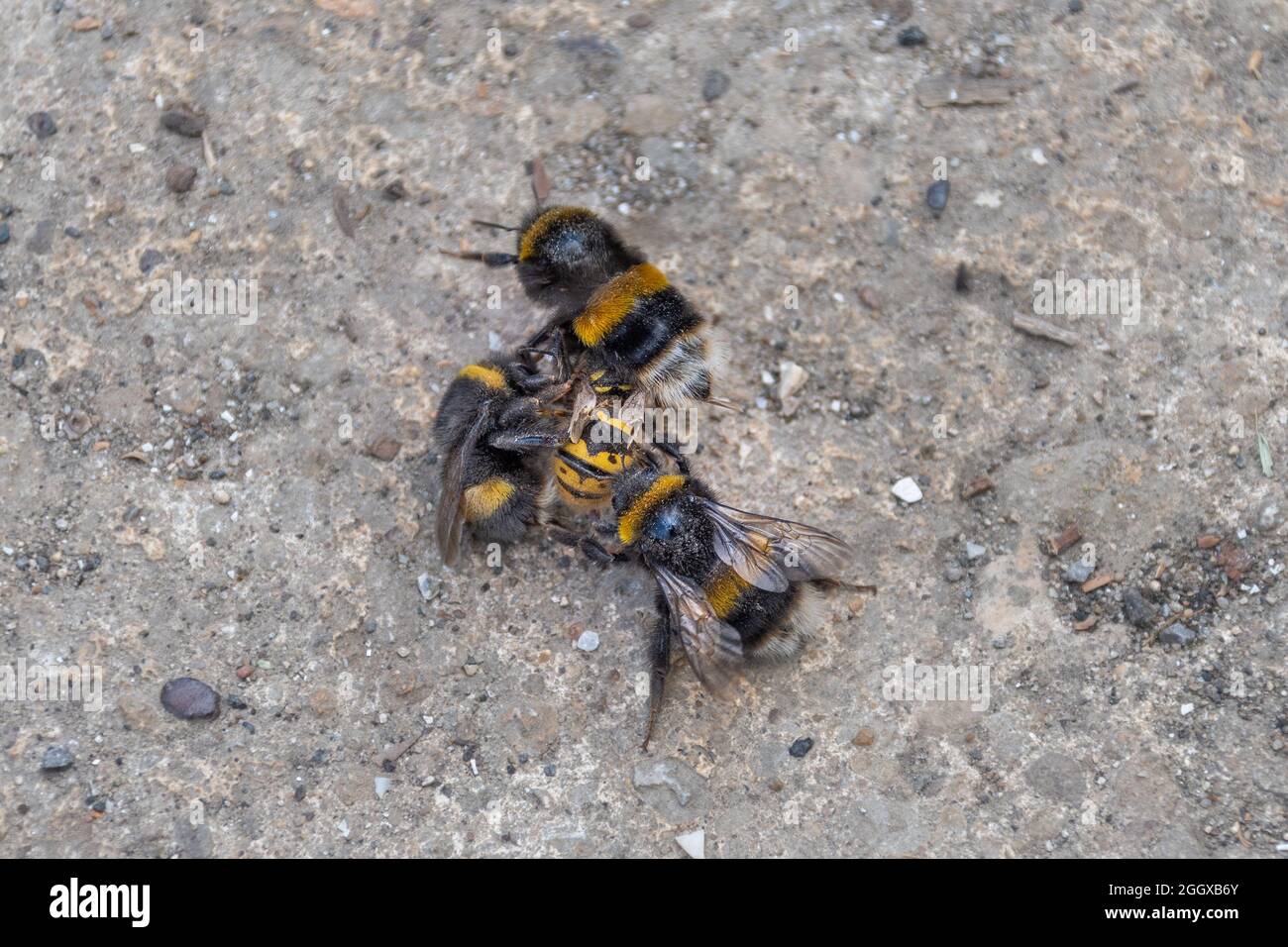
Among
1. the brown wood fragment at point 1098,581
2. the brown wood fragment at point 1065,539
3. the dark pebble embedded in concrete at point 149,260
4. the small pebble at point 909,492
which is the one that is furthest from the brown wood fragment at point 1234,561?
the dark pebble embedded in concrete at point 149,260

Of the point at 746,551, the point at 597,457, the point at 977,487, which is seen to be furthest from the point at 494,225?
the point at 977,487

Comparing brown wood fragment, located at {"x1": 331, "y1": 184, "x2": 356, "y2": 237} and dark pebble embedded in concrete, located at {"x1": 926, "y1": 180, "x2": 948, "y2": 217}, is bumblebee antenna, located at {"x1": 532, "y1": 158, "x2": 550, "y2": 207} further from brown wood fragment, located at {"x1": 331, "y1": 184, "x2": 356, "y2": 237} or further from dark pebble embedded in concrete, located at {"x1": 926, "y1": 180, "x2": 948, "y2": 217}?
dark pebble embedded in concrete, located at {"x1": 926, "y1": 180, "x2": 948, "y2": 217}

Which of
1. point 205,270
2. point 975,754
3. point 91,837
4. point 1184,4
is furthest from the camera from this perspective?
point 1184,4

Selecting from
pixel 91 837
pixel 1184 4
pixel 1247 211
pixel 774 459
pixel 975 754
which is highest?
pixel 1184 4

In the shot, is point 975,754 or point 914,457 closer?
point 975,754

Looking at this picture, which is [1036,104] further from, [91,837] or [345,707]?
[91,837]

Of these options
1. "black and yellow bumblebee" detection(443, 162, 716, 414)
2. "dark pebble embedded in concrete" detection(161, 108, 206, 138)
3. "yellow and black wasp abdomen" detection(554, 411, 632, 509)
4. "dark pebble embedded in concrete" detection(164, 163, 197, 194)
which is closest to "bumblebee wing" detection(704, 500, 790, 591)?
"yellow and black wasp abdomen" detection(554, 411, 632, 509)

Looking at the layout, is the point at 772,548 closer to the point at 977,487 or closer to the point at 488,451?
the point at 977,487

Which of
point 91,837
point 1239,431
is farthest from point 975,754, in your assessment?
point 91,837
